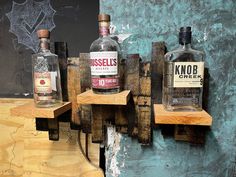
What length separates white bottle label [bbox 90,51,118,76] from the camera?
0.62m

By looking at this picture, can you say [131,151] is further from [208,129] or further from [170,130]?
[208,129]

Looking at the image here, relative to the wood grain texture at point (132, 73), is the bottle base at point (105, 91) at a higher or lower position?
lower

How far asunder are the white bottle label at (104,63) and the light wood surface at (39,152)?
0.38m

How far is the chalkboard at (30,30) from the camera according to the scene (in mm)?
915

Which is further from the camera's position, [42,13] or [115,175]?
[42,13]

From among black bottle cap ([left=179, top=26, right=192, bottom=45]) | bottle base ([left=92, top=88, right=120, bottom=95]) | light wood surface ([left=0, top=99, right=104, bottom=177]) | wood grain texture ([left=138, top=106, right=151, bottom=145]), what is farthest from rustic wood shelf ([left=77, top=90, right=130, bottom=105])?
light wood surface ([left=0, top=99, right=104, bottom=177])

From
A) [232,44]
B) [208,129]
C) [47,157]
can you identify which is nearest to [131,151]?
[208,129]

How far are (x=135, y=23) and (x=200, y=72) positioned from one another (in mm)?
269

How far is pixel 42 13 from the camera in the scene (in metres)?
0.94

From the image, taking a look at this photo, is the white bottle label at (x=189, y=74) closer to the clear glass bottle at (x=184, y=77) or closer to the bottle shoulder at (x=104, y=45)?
the clear glass bottle at (x=184, y=77)

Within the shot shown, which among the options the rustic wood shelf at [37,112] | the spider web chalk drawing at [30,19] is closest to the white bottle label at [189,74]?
the rustic wood shelf at [37,112]

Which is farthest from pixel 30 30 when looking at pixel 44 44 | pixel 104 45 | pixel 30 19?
pixel 104 45

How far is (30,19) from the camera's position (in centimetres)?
95

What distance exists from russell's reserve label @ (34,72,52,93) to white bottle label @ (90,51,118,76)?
159mm
